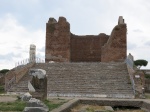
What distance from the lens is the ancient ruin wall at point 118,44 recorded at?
35.5m

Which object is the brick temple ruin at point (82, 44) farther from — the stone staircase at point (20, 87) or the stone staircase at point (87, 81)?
the stone staircase at point (20, 87)

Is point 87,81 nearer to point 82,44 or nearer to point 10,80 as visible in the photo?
point 10,80

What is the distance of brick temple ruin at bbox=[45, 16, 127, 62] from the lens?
35.7 m

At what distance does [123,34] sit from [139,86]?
15.7 meters

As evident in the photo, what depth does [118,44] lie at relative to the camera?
117 ft

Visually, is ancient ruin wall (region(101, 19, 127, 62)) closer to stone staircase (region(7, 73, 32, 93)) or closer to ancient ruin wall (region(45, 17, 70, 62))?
ancient ruin wall (region(45, 17, 70, 62))

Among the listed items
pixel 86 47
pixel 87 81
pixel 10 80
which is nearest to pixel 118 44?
pixel 86 47

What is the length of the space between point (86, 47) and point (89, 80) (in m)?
17.4

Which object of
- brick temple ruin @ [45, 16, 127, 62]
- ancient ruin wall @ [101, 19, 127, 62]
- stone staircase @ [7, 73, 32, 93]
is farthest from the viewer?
brick temple ruin @ [45, 16, 127, 62]

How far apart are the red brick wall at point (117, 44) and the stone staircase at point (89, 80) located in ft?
32.7

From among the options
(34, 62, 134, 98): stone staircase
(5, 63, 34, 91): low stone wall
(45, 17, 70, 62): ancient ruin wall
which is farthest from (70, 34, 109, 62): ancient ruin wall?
(5, 63, 34, 91): low stone wall

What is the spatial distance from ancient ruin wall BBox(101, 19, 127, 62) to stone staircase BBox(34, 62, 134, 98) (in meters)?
9.98

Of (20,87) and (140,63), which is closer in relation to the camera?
(20,87)

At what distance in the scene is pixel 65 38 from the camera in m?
38.2
